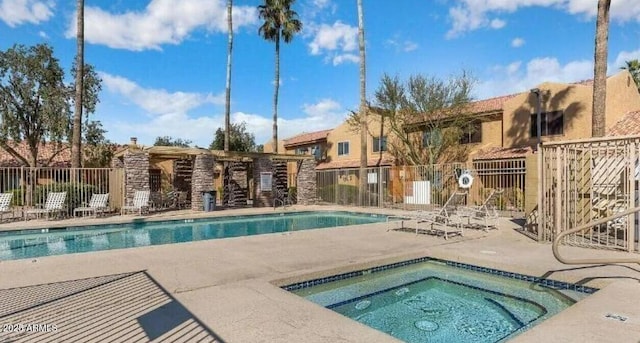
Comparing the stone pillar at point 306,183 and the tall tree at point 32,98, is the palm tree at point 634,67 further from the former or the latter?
the tall tree at point 32,98

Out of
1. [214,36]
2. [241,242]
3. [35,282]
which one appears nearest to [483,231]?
[241,242]

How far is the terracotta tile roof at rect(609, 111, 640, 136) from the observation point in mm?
19562

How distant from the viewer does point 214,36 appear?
31.6 m

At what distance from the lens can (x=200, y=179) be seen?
2008 centimetres

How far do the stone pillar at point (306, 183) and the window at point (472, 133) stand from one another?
9396 mm

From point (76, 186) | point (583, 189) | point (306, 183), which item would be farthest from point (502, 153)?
point (76, 186)

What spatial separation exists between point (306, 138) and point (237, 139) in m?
7.81

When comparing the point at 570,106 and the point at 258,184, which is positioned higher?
the point at 570,106

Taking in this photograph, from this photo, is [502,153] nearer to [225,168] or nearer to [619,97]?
[619,97]

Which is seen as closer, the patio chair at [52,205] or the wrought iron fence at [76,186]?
the patio chair at [52,205]

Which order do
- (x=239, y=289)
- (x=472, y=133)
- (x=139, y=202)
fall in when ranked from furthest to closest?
(x=472, y=133)
(x=139, y=202)
(x=239, y=289)

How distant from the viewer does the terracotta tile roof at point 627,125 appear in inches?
770

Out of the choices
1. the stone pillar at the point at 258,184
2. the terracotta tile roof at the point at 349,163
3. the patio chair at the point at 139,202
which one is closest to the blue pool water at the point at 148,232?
the patio chair at the point at 139,202

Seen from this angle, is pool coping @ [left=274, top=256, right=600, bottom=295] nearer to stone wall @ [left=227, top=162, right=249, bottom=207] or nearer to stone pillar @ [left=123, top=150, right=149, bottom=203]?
stone pillar @ [left=123, top=150, right=149, bottom=203]
